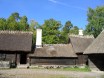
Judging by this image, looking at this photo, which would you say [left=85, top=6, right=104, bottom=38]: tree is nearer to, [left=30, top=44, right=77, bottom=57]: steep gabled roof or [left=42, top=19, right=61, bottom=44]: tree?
[left=42, top=19, right=61, bottom=44]: tree

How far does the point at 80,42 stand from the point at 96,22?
17.3m

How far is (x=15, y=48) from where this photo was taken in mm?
41406

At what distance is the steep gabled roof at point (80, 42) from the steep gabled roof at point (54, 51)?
90 centimetres

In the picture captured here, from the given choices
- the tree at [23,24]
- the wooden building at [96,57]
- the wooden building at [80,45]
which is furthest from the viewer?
the tree at [23,24]

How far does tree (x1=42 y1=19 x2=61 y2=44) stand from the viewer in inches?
2636

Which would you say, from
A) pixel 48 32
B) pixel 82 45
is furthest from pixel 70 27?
pixel 82 45

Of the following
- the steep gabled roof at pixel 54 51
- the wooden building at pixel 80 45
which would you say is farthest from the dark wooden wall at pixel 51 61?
the wooden building at pixel 80 45

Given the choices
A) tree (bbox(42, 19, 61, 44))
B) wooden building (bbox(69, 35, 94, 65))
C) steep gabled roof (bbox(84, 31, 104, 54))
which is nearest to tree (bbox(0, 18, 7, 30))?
tree (bbox(42, 19, 61, 44))

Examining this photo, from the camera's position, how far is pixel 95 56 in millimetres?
37719

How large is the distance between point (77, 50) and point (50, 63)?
4.99 m

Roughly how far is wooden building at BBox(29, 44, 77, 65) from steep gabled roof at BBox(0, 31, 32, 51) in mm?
1842

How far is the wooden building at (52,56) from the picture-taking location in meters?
42.1

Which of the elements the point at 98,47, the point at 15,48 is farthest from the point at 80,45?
the point at 15,48

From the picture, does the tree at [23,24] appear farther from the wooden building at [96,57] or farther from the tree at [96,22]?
the wooden building at [96,57]
